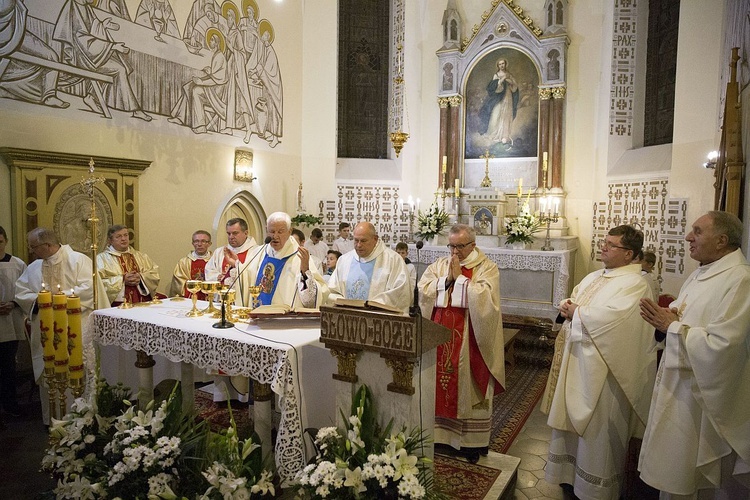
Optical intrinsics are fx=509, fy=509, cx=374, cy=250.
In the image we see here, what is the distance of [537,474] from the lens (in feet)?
14.4

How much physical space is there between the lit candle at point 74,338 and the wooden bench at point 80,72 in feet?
14.7

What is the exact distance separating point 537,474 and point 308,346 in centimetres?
244

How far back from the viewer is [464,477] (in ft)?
13.0

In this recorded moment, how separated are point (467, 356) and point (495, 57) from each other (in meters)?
10.4

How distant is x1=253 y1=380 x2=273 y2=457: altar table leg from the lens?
3664 mm

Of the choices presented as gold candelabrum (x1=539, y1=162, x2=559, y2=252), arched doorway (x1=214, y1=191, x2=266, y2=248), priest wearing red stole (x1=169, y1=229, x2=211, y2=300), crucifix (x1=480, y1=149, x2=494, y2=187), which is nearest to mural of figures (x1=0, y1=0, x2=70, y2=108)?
priest wearing red stole (x1=169, y1=229, x2=211, y2=300)

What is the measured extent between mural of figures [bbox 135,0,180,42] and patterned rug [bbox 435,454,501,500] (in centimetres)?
807

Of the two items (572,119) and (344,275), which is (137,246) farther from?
(572,119)

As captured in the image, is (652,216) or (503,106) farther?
(503,106)

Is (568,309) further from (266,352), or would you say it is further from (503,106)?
(503,106)

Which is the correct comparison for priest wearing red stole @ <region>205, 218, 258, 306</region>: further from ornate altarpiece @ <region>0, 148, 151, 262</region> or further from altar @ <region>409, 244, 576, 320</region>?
altar @ <region>409, 244, 576, 320</region>

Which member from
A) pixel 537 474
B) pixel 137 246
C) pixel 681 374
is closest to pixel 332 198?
pixel 137 246

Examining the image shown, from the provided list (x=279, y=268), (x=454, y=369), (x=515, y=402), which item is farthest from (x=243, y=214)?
(x=454, y=369)

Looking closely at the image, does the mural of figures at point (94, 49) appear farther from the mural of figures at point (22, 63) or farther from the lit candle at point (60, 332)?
the lit candle at point (60, 332)
